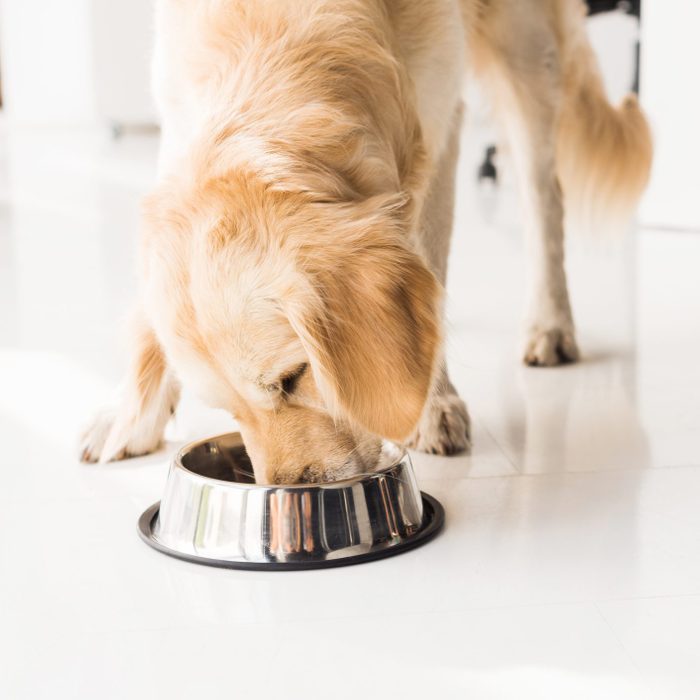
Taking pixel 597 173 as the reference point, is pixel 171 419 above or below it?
below

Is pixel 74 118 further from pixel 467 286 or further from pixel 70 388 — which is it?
pixel 70 388

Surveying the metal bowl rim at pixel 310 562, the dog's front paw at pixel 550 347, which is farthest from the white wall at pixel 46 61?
the metal bowl rim at pixel 310 562

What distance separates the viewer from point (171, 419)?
2043mm

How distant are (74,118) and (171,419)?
956cm

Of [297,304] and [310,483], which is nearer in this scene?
[297,304]

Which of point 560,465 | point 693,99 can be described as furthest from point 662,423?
A: point 693,99

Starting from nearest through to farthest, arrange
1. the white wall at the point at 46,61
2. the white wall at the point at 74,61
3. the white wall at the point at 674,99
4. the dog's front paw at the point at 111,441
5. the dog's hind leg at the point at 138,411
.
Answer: the dog's hind leg at the point at 138,411 → the dog's front paw at the point at 111,441 → the white wall at the point at 674,99 → the white wall at the point at 74,61 → the white wall at the point at 46,61

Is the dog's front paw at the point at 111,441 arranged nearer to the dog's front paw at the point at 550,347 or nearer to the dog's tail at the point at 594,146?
the dog's front paw at the point at 550,347

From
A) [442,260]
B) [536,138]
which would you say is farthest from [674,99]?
[442,260]

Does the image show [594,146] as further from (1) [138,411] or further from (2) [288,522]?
(2) [288,522]

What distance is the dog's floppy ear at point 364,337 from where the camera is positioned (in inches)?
52.6

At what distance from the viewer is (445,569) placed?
1401mm

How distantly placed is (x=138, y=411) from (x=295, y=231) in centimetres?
56

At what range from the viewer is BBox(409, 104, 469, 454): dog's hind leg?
1.88 m
